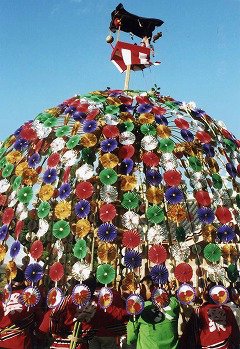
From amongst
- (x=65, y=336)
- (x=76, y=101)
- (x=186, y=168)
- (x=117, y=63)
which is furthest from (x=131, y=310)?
(x=117, y=63)

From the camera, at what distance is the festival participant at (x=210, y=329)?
5105mm

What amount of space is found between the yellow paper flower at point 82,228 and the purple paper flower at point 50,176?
88 centimetres

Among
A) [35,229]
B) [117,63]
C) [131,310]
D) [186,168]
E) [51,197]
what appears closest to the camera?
[131,310]

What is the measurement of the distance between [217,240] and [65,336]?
8.32ft

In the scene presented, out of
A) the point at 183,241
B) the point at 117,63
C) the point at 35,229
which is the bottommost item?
the point at 183,241

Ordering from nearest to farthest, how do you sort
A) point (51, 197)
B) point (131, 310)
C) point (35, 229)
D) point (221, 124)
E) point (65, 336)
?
point (131, 310) < point (65, 336) < point (51, 197) < point (35, 229) < point (221, 124)

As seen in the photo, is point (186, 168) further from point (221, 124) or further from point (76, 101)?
point (76, 101)

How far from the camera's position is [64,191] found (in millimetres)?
5285

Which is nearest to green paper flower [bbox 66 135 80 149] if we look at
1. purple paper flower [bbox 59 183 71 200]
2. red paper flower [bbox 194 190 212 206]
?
purple paper flower [bbox 59 183 71 200]

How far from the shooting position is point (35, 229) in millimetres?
6332

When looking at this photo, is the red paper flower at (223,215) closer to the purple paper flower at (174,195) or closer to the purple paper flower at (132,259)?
the purple paper flower at (174,195)

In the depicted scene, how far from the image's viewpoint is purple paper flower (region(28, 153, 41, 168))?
5.83 m

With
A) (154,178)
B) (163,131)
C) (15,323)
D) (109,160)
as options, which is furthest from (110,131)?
(15,323)

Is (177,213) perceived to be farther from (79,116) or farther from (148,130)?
(79,116)
